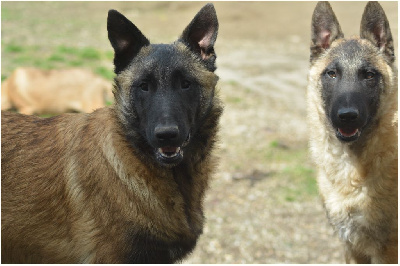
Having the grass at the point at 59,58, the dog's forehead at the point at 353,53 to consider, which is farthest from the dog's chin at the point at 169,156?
the grass at the point at 59,58

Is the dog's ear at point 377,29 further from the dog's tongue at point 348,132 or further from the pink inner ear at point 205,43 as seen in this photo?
the pink inner ear at point 205,43

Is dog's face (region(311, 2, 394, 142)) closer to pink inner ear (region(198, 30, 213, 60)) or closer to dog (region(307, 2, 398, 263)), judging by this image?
dog (region(307, 2, 398, 263))

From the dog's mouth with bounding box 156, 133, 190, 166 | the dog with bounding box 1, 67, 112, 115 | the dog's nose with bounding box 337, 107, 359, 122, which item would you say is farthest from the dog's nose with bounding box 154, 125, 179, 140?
the dog with bounding box 1, 67, 112, 115

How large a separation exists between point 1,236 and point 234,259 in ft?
9.30

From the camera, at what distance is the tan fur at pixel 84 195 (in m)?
3.93

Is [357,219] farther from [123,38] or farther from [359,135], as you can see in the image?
[123,38]

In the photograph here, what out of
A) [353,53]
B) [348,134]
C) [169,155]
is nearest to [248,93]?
[353,53]

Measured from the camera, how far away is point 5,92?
10500 millimetres

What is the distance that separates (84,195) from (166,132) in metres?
0.80

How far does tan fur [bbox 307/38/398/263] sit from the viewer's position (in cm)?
490

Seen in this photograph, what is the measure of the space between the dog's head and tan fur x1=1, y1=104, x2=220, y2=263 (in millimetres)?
194

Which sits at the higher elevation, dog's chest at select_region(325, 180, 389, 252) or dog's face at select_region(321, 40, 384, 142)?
dog's face at select_region(321, 40, 384, 142)

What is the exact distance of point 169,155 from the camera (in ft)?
12.8

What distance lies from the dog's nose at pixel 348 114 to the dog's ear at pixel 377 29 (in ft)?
2.83
